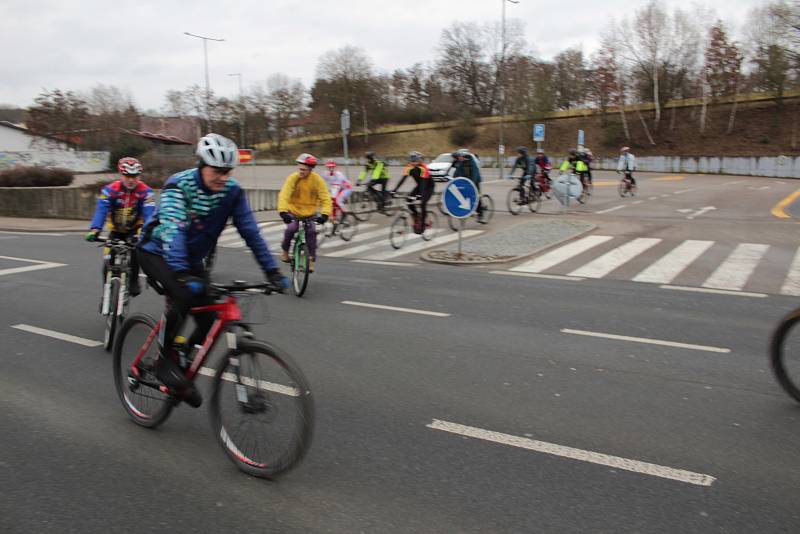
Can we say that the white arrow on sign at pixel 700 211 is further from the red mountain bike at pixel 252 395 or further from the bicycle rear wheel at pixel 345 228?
the red mountain bike at pixel 252 395

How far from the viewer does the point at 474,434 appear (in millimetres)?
4309

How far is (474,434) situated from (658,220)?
1564 centimetres

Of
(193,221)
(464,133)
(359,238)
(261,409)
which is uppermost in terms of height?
(464,133)

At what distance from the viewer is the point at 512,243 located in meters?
14.0

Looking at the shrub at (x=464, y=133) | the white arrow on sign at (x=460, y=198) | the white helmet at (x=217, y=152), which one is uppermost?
the shrub at (x=464, y=133)

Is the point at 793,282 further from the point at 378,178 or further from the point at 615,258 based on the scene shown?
the point at 378,178

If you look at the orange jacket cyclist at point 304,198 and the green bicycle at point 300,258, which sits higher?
the orange jacket cyclist at point 304,198

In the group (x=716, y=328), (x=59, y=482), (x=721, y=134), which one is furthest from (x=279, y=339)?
(x=721, y=134)

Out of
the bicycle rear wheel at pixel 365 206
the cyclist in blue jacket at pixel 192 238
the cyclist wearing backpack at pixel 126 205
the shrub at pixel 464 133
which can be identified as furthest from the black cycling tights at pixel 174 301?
the shrub at pixel 464 133

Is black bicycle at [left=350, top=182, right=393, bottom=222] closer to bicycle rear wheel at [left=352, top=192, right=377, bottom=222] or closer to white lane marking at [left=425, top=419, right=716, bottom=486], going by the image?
bicycle rear wheel at [left=352, top=192, right=377, bottom=222]

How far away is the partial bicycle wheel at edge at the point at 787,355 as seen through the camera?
4.65m

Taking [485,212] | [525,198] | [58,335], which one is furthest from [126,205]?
[525,198]

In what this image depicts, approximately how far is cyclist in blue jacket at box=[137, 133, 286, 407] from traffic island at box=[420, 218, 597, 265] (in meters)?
8.22

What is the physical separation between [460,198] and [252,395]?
8.96 metres
